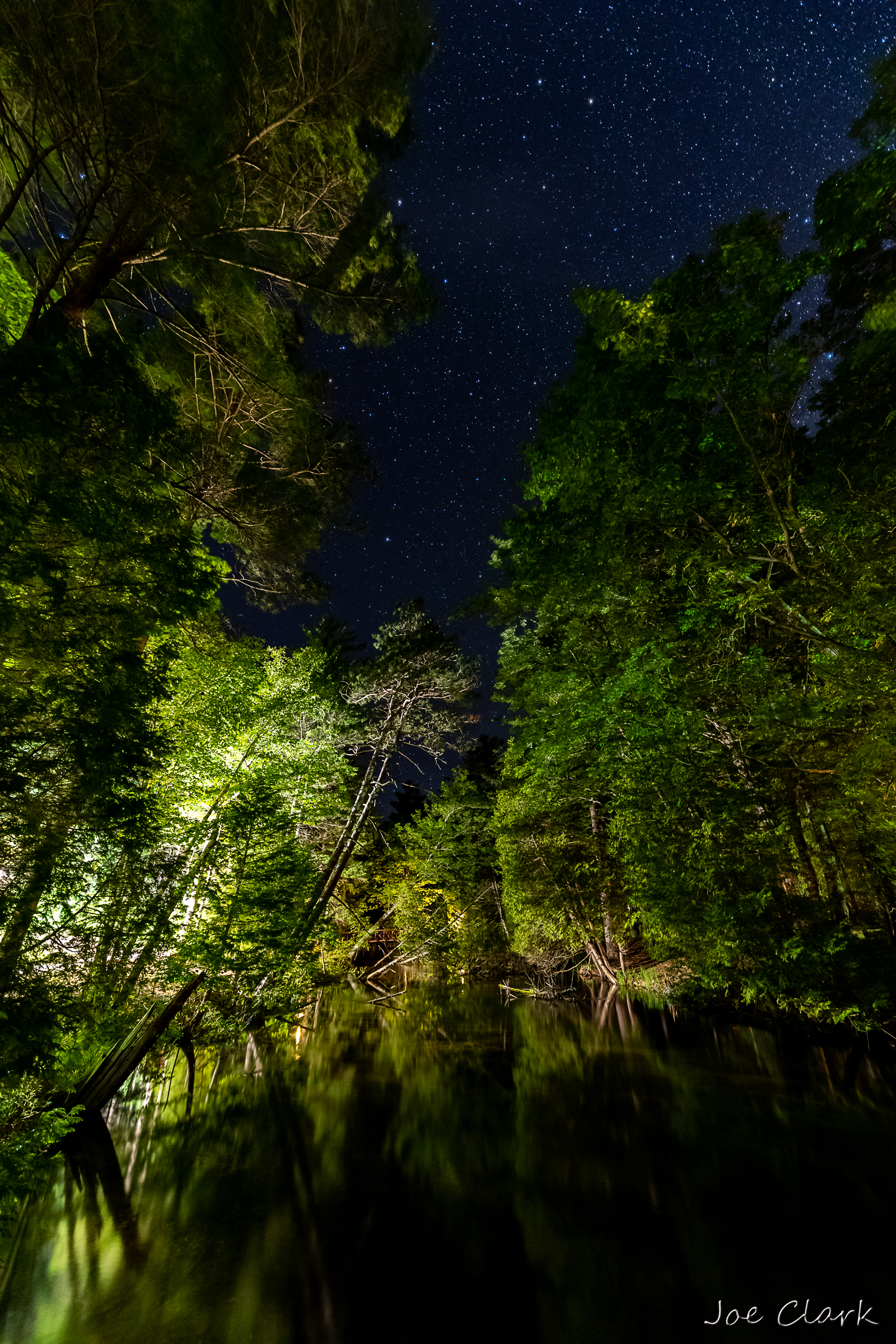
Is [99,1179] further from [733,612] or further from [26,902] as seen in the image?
[733,612]

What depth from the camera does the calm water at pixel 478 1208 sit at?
5.04m

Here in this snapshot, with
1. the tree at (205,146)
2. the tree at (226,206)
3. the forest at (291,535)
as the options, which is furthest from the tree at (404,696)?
the tree at (205,146)

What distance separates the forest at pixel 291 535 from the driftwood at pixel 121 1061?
0.28 meters

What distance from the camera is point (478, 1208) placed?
682 centimetres

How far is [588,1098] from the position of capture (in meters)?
10.5

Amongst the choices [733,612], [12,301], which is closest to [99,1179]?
[12,301]

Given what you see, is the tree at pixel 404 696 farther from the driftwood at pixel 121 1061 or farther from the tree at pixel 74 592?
the tree at pixel 74 592

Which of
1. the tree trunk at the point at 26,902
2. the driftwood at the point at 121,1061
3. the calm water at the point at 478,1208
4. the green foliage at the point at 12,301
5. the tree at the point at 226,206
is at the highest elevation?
the tree at the point at 226,206

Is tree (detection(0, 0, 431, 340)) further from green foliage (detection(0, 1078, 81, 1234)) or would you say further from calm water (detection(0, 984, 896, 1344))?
calm water (detection(0, 984, 896, 1344))

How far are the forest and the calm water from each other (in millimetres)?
1644

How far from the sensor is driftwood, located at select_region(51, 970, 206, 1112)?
9016mm

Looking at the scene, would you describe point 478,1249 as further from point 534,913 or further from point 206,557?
point 534,913

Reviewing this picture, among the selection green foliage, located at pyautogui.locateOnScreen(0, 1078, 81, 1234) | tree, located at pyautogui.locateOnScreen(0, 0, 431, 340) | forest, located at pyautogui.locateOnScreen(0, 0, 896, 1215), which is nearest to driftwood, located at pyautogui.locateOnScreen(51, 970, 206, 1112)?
forest, located at pyautogui.locateOnScreen(0, 0, 896, 1215)

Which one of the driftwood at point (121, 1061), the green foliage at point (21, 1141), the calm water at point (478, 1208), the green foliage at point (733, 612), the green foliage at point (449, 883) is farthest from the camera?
the green foliage at point (449, 883)
